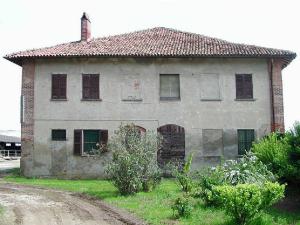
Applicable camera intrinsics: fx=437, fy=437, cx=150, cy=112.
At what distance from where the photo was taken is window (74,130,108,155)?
76.1 ft

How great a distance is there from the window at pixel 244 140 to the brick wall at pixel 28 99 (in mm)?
11179

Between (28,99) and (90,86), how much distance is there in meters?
3.41

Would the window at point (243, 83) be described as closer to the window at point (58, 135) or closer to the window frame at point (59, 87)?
the window frame at point (59, 87)

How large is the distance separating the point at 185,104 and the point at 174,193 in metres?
8.62

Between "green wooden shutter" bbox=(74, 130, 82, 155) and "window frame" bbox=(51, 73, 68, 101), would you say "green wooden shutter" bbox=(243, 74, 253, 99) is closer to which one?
"green wooden shutter" bbox=(74, 130, 82, 155)

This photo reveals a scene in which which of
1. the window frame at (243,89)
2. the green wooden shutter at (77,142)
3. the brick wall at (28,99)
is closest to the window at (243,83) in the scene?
the window frame at (243,89)

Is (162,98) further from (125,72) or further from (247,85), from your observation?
(247,85)

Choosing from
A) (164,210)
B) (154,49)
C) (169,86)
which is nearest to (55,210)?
(164,210)

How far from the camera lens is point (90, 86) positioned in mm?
23797

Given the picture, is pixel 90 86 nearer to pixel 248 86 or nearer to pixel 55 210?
pixel 248 86

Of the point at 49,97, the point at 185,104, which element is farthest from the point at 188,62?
the point at 49,97

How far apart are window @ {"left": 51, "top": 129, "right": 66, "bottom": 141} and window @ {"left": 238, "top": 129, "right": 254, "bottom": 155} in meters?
9.47

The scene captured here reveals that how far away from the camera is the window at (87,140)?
23203 millimetres

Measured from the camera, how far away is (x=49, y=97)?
23672 millimetres
